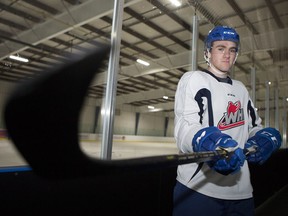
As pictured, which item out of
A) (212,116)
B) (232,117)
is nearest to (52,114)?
(212,116)

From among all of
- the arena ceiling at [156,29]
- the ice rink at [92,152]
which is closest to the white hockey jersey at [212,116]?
the ice rink at [92,152]

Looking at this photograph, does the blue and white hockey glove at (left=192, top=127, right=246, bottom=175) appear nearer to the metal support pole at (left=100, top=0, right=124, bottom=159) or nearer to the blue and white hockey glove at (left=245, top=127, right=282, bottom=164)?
the blue and white hockey glove at (left=245, top=127, right=282, bottom=164)

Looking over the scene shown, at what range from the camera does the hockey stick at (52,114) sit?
287 millimetres

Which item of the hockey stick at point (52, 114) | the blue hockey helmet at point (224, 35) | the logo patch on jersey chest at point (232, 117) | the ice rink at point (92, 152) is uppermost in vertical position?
the blue hockey helmet at point (224, 35)

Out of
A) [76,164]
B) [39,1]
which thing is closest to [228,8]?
[39,1]

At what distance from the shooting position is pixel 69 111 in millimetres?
312

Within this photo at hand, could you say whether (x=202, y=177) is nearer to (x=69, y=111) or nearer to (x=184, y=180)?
(x=184, y=180)

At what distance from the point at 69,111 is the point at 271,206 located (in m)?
3.65

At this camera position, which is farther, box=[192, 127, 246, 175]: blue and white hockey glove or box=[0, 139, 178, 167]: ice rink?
box=[192, 127, 246, 175]: blue and white hockey glove

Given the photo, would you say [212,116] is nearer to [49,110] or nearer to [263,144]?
[263,144]

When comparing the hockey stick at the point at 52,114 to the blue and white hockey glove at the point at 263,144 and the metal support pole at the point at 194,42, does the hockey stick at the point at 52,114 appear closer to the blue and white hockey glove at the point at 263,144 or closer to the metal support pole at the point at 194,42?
the blue and white hockey glove at the point at 263,144

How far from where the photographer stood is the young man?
1038mm

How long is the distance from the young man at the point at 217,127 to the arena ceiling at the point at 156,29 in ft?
2.03

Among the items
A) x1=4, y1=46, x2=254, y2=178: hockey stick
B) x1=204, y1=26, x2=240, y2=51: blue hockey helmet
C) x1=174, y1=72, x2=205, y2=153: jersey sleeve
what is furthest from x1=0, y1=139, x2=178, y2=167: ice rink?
x1=204, y1=26, x2=240, y2=51: blue hockey helmet
